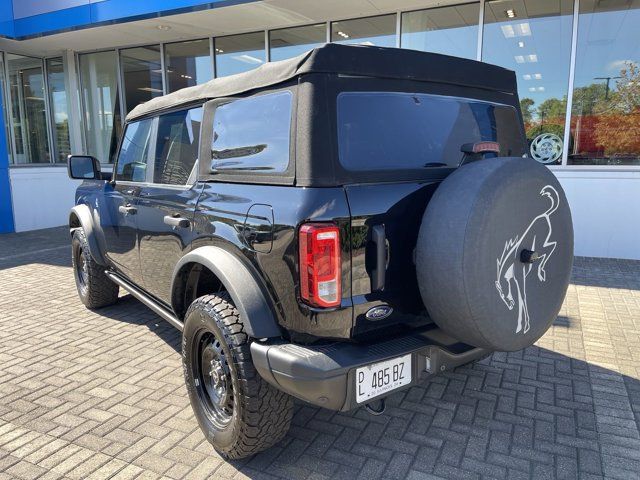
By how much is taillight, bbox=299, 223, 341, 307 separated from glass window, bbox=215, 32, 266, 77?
8057 millimetres

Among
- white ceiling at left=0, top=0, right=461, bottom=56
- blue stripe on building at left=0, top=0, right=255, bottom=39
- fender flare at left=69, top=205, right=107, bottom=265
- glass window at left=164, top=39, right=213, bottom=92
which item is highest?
blue stripe on building at left=0, top=0, right=255, bottom=39

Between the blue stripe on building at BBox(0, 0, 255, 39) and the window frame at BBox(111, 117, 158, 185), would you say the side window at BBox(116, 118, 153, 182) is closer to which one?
the window frame at BBox(111, 117, 158, 185)

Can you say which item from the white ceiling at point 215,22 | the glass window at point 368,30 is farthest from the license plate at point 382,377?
the glass window at point 368,30

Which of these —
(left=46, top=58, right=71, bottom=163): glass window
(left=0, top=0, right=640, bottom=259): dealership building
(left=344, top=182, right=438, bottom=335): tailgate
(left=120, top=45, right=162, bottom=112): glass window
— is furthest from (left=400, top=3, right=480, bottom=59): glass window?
(left=46, top=58, right=71, bottom=163): glass window

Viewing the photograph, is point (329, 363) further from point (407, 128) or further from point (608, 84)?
point (608, 84)

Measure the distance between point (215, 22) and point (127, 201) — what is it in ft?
19.2

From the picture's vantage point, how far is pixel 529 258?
7.25 feet

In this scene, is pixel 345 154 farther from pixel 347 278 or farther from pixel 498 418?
pixel 498 418

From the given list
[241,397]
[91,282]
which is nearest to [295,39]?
[91,282]

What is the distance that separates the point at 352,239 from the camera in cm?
208

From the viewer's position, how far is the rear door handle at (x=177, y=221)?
282 cm

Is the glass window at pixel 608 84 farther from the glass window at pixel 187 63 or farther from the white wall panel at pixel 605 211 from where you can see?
the glass window at pixel 187 63

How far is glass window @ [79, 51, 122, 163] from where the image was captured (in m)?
11.2

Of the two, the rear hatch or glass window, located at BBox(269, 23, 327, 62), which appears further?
glass window, located at BBox(269, 23, 327, 62)
